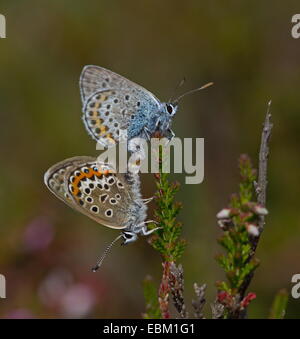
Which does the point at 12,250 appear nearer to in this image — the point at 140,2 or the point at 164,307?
the point at 164,307

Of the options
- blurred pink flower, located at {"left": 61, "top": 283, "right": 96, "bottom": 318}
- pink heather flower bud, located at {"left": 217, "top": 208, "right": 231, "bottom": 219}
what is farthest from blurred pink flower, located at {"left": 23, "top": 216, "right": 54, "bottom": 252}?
pink heather flower bud, located at {"left": 217, "top": 208, "right": 231, "bottom": 219}

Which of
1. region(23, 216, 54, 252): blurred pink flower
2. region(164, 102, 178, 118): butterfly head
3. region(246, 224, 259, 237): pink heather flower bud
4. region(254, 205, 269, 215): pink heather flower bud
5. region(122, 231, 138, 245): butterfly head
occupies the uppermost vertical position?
region(164, 102, 178, 118): butterfly head

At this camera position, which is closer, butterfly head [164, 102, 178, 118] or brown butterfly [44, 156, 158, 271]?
brown butterfly [44, 156, 158, 271]

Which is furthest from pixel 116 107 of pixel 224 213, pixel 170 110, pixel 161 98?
pixel 224 213

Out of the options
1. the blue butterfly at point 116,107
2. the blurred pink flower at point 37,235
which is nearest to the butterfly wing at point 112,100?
the blue butterfly at point 116,107

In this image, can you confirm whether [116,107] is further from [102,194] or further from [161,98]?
[161,98]

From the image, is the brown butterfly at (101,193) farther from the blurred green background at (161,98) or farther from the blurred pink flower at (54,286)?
the blurred green background at (161,98)

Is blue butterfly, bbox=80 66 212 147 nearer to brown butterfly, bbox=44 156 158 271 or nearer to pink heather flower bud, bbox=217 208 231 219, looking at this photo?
brown butterfly, bbox=44 156 158 271
